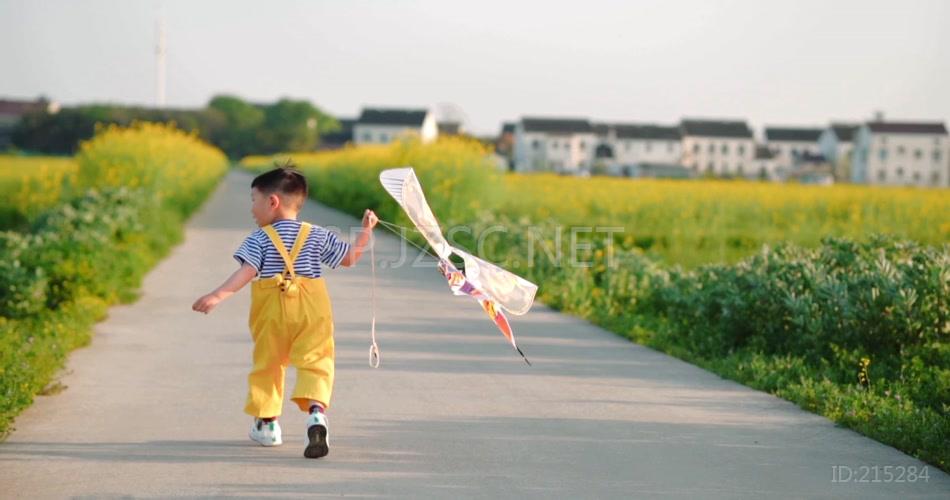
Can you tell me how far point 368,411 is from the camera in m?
6.64

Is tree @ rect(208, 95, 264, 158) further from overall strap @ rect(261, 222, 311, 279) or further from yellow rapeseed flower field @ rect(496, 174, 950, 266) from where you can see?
overall strap @ rect(261, 222, 311, 279)

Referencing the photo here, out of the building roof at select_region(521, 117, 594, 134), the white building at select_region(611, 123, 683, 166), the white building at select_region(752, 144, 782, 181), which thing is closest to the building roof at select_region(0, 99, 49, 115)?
the building roof at select_region(521, 117, 594, 134)

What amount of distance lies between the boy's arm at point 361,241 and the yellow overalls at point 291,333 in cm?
19

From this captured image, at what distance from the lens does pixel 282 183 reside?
18.6 ft

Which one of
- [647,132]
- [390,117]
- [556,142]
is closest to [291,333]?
[556,142]

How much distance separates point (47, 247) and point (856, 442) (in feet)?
28.9

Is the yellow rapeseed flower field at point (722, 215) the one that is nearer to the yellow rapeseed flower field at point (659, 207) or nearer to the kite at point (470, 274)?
the yellow rapeseed flower field at point (659, 207)

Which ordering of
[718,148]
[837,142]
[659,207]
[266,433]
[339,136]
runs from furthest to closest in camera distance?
[339,136] < [718,148] < [837,142] < [659,207] < [266,433]

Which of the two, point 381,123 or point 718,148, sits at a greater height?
point 381,123

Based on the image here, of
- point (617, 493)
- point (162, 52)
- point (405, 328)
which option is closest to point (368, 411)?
point (617, 493)

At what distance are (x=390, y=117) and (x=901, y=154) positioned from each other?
56020mm

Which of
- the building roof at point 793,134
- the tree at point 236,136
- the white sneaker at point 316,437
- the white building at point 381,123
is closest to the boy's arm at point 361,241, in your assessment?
the white sneaker at point 316,437

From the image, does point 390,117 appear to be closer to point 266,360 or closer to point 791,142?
point 791,142

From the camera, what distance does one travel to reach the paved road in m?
5.02
